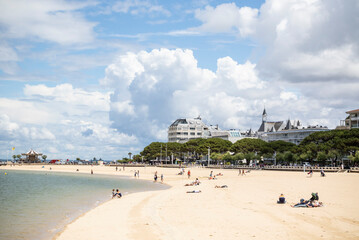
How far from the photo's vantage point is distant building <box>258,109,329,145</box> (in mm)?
133025

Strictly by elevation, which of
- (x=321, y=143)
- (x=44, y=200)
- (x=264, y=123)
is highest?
(x=264, y=123)

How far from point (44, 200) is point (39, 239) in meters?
19.4

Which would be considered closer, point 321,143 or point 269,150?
point 321,143

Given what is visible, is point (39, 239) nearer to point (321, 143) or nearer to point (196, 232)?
point (196, 232)

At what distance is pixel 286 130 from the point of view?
140 meters

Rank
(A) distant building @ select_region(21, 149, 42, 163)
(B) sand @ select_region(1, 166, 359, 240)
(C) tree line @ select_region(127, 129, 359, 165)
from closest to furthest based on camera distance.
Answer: (B) sand @ select_region(1, 166, 359, 240) → (C) tree line @ select_region(127, 129, 359, 165) → (A) distant building @ select_region(21, 149, 42, 163)

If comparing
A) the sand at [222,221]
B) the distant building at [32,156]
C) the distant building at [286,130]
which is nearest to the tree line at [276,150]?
the distant building at [286,130]

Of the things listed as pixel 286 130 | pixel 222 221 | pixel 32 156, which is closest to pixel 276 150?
pixel 286 130

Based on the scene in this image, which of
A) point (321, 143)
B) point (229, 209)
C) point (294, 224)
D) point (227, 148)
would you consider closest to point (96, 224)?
point (229, 209)

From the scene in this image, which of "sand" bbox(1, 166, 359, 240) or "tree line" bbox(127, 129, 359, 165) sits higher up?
"tree line" bbox(127, 129, 359, 165)

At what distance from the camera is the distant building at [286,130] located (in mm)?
133025

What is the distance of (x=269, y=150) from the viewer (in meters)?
108

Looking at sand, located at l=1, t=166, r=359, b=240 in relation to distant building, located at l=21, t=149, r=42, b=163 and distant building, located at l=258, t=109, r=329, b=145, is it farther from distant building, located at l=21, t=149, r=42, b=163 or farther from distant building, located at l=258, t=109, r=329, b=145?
distant building, located at l=21, t=149, r=42, b=163

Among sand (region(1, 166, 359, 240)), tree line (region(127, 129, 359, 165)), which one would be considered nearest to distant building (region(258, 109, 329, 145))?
tree line (region(127, 129, 359, 165))
